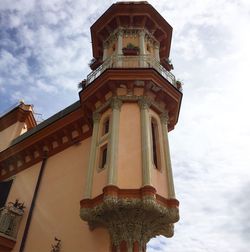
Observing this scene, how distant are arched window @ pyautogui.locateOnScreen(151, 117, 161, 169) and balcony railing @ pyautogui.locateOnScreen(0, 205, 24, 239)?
7.44 m

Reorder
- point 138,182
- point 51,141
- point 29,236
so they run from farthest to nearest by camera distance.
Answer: point 51,141
point 29,236
point 138,182

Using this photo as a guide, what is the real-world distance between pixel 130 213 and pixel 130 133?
3566mm

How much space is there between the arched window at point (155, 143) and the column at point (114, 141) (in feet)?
→ 5.83

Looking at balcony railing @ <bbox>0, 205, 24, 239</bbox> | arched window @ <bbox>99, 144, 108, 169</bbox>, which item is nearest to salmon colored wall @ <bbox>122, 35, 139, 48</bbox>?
arched window @ <bbox>99, 144, 108, 169</bbox>

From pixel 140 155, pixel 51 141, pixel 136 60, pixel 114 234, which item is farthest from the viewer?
pixel 51 141

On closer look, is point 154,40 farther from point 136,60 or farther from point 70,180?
point 70,180

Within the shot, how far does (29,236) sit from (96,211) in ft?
17.7

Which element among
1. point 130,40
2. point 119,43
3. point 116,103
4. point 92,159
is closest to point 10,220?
point 92,159

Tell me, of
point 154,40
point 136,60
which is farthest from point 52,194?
point 154,40

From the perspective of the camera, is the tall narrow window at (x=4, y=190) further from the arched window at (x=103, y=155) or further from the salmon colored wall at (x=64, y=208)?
the arched window at (x=103, y=155)

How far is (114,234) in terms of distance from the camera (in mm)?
10391

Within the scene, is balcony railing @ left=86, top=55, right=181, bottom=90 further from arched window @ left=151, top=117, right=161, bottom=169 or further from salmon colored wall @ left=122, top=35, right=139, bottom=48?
arched window @ left=151, top=117, right=161, bottom=169

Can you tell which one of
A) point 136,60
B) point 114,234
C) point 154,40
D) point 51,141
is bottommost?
point 114,234

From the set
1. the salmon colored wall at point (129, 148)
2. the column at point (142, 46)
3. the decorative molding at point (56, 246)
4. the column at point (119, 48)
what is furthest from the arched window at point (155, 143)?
the decorative molding at point (56, 246)
